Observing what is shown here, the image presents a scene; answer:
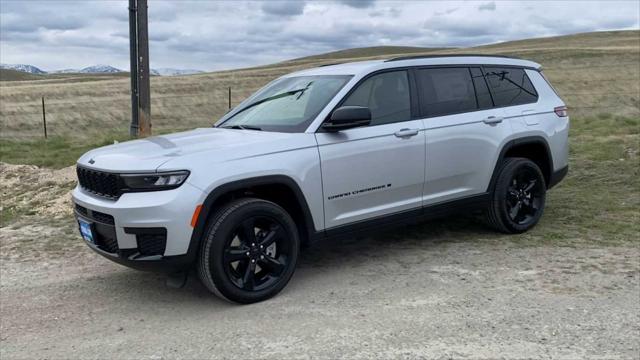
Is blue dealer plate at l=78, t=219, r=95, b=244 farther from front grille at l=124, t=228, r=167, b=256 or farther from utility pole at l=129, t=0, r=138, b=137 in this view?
utility pole at l=129, t=0, r=138, b=137

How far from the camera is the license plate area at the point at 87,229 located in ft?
14.3

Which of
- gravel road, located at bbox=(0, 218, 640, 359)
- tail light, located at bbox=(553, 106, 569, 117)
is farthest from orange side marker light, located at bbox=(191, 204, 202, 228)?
tail light, located at bbox=(553, 106, 569, 117)

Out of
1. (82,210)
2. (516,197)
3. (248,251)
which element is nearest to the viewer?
(248,251)

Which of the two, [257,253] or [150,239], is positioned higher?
[150,239]

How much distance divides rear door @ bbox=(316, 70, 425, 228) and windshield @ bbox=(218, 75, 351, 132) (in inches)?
8.7

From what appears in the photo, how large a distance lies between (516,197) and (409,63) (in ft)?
6.11

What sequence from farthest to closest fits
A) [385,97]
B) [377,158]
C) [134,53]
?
[134,53] → [385,97] → [377,158]

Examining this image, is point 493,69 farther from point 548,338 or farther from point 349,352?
point 349,352

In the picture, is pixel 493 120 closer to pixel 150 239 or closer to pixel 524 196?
pixel 524 196

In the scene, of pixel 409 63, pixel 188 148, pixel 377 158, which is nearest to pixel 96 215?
pixel 188 148

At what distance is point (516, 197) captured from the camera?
20.2ft

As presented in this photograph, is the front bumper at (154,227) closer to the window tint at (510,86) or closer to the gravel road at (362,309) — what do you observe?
the gravel road at (362,309)

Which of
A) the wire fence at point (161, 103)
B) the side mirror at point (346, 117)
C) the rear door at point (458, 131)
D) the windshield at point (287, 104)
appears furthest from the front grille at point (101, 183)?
the wire fence at point (161, 103)

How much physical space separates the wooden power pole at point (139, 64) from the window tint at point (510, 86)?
21.1ft
